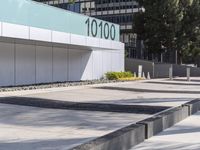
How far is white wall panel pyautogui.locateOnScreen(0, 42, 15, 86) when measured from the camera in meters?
24.3

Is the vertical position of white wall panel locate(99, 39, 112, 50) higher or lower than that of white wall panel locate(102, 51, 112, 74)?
higher

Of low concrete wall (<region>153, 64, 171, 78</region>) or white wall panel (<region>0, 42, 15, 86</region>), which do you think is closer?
white wall panel (<region>0, 42, 15, 86</region>)

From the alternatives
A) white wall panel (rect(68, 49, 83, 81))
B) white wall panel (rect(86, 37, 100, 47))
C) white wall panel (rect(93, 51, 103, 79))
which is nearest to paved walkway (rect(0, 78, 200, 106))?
white wall panel (rect(86, 37, 100, 47))

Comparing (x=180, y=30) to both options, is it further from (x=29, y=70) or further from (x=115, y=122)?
(x=115, y=122)

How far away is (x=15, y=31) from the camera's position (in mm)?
21844

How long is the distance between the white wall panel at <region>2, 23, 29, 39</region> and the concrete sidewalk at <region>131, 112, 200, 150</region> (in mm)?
11018

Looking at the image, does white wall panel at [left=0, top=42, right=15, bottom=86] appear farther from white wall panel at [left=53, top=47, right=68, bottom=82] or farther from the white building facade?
white wall panel at [left=53, top=47, right=68, bottom=82]

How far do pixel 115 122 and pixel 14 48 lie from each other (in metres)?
15.0

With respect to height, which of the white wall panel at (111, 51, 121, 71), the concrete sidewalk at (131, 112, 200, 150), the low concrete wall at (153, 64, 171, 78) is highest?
the white wall panel at (111, 51, 121, 71)

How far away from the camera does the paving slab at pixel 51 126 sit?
848 centimetres

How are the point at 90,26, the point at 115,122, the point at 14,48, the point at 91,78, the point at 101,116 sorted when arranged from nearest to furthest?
the point at 115,122, the point at 101,116, the point at 14,48, the point at 90,26, the point at 91,78

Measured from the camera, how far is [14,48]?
2553 cm

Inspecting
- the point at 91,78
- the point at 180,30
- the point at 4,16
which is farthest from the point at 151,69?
the point at 4,16

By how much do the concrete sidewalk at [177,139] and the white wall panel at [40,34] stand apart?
12.4 meters
